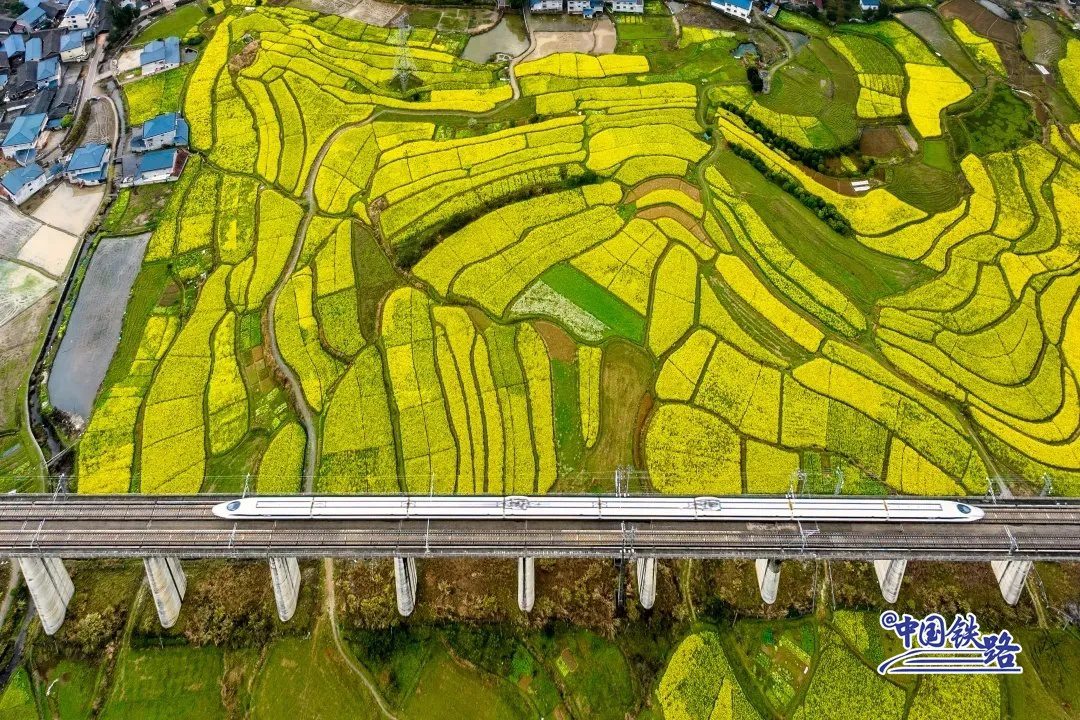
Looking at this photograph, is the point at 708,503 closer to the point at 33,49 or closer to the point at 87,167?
the point at 87,167

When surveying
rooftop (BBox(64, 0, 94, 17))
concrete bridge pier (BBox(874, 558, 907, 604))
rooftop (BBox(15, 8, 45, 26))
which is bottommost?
concrete bridge pier (BBox(874, 558, 907, 604))

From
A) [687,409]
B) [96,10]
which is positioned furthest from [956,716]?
[96,10]

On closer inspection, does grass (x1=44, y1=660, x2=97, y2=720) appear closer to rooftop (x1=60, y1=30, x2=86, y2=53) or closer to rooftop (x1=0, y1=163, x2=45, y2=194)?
rooftop (x1=0, y1=163, x2=45, y2=194)

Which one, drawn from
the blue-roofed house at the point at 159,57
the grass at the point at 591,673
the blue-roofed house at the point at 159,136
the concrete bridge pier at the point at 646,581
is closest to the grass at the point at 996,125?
the concrete bridge pier at the point at 646,581

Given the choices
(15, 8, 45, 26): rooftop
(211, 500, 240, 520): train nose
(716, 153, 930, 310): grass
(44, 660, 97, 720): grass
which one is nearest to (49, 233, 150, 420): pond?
(44, 660, 97, 720): grass

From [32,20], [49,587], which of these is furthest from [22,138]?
[49,587]

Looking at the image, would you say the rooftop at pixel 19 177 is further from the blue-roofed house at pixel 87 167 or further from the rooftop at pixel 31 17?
the rooftop at pixel 31 17
